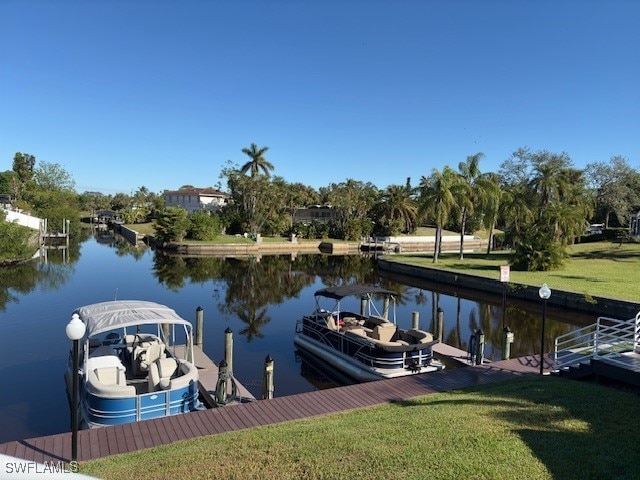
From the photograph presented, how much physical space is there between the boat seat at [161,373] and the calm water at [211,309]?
2.80 metres

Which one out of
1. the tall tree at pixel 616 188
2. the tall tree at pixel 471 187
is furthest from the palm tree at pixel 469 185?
the tall tree at pixel 616 188

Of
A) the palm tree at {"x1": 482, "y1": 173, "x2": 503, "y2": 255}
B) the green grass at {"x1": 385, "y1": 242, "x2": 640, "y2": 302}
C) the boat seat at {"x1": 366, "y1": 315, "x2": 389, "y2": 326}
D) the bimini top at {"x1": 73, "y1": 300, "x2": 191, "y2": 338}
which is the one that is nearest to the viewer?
the bimini top at {"x1": 73, "y1": 300, "x2": 191, "y2": 338}

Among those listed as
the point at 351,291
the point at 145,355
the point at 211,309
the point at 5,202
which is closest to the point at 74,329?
the point at 145,355

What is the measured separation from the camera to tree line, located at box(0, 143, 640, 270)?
4184 centimetres

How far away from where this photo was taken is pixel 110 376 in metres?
11.5

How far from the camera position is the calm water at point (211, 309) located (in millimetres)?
14797

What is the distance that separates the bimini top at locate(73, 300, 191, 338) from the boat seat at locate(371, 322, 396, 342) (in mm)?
6335

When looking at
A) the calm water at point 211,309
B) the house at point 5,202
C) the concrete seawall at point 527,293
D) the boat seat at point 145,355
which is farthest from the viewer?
the house at point 5,202

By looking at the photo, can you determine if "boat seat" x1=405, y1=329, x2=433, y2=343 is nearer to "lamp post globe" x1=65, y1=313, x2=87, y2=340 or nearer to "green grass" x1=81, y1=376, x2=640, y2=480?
"green grass" x1=81, y1=376, x2=640, y2=480

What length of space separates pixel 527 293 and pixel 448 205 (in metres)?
14.2

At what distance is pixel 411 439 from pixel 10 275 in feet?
118

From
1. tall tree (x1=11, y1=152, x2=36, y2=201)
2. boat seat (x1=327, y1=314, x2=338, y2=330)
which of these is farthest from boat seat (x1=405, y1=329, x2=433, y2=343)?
tall tree (x1=11, y1=152, x2=36, y2=201)

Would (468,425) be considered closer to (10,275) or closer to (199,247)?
(10,275)

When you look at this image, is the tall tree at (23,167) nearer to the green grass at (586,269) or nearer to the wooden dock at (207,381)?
the green grass at (586,269)
